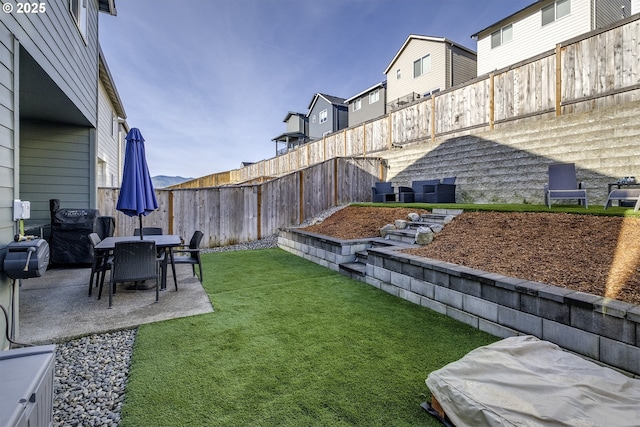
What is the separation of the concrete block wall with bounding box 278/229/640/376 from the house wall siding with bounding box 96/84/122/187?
9533 mm

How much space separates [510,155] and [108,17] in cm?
1186

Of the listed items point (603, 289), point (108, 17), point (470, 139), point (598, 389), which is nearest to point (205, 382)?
point (598, 389)

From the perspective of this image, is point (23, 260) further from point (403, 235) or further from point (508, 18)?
point (508, 18)

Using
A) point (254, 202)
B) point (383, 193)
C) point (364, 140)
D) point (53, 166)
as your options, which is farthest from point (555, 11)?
point (53, 166)

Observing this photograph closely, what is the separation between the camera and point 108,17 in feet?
28.9

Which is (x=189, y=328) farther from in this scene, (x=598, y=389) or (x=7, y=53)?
(x=598, y=389)

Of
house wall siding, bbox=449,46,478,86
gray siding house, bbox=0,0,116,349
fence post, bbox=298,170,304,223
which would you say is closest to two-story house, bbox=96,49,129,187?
gray siding house, bbox=0,0,116,349

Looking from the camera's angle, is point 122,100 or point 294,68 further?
point 294,68

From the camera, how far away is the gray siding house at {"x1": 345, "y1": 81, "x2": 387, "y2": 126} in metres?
20.1

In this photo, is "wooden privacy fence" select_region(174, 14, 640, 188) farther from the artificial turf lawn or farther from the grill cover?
the grill cover

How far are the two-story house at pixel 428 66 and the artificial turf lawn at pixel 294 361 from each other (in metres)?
13.9

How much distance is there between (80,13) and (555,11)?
53.3 ft

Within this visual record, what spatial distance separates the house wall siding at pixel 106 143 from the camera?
31.4ft

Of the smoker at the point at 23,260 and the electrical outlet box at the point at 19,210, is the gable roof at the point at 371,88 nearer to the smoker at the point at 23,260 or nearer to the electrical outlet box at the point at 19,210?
the electrical outlet box at the point at 19,210
